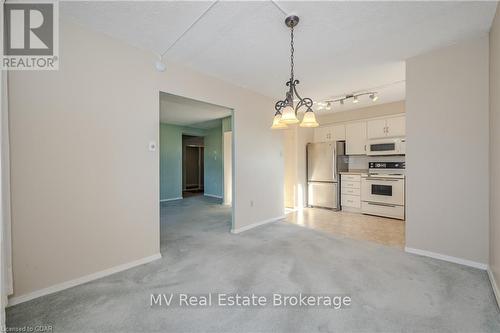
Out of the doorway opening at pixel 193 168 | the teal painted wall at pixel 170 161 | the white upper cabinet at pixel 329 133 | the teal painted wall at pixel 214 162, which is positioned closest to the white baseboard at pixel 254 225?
the doorway opening at pixel 193 168

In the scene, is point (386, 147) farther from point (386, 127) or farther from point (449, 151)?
point (449, 151)

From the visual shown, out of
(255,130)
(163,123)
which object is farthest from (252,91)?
(163,123)

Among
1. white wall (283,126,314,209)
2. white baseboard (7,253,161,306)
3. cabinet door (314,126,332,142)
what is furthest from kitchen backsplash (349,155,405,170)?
white baseboard (7,253,161,306)

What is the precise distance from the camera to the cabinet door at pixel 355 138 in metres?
5.25

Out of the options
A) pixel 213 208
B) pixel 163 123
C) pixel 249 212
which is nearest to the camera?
pixel 249 212

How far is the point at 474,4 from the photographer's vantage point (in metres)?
1.89

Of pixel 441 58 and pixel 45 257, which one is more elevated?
pixel 441 58

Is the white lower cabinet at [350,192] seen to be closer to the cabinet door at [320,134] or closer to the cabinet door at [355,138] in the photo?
the cabinet door at [355,138]

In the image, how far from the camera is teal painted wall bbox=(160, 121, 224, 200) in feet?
22.8

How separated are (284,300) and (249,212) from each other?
2.14m

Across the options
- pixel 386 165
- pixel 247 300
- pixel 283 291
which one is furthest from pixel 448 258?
pixel 386 165

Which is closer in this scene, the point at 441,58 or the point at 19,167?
the point at 19,167

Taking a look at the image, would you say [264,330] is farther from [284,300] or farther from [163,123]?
[163,123]

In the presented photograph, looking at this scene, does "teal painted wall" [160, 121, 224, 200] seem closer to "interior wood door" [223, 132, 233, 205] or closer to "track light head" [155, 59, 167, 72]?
"interior wood door" [223, 132, 233, 205]
